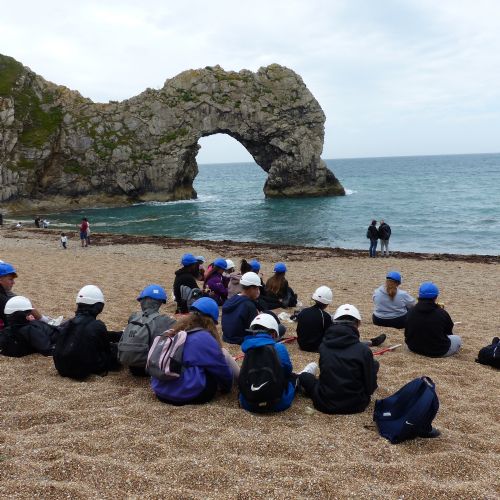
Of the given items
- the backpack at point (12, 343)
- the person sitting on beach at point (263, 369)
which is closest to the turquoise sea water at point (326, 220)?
the backpack at point (12, 343)

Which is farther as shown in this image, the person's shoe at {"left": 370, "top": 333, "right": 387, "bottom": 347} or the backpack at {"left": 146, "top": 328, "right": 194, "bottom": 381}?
the person's shoe at {"left": 370, "top": 333, "right": 387, "bottom": 347}

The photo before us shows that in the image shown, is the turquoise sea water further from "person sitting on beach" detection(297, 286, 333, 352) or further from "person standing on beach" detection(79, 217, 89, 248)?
"person sitting on beach" detection(297, 286, 333, 352)

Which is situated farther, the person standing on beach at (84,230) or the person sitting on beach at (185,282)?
the person standing on beach at (84,230)

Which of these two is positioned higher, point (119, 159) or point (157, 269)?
point (119, 159)

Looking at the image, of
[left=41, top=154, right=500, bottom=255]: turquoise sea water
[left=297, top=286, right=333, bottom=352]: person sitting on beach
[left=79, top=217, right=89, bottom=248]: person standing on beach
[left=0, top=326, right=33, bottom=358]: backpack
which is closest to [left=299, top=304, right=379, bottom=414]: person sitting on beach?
[left=297, top=286, right=333, bottom=352]: person sitting on beach

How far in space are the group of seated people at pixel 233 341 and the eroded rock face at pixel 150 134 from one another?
199ft

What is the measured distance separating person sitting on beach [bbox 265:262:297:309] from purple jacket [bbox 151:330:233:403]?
5.26 metres

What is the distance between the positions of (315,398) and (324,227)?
126 ft

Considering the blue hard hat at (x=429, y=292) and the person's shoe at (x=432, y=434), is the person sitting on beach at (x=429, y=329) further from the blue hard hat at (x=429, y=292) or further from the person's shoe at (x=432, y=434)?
the person's shoe at (x=432, y=434)

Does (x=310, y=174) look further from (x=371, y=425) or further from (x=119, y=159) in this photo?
(x=371, y=425)

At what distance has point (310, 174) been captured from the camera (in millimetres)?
76688

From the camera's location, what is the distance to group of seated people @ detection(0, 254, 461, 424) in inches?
207

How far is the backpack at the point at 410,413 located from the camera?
4.67m

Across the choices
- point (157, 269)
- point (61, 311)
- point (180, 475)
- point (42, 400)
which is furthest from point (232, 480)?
point (157, 269)
